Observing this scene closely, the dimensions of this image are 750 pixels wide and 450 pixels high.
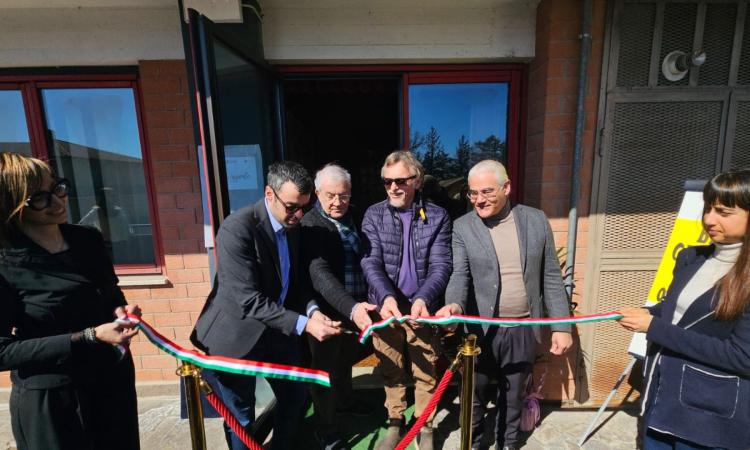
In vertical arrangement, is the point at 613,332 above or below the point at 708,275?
below

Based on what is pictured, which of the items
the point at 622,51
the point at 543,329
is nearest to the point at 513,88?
the point at 622,51

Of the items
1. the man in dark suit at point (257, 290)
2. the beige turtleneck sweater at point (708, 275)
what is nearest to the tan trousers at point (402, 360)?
the man in dark suit at point (257, 290)

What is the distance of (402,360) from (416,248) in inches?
33.0

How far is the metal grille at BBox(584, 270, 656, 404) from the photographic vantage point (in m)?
2.82

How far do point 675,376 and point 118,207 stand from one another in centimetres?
409

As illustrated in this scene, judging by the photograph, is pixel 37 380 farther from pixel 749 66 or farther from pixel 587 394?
pixel 749 66

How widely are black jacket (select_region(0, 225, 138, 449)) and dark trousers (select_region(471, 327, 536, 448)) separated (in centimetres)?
215

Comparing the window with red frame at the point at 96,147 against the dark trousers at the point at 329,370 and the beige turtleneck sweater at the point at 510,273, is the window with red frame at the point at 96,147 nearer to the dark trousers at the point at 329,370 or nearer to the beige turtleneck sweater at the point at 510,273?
the dark trousers at the point at 329,370

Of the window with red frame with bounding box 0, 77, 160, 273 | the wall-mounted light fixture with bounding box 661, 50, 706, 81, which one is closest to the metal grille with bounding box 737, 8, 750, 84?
the wall-mounted light fixture with bounding box 661, 50, 706, 81

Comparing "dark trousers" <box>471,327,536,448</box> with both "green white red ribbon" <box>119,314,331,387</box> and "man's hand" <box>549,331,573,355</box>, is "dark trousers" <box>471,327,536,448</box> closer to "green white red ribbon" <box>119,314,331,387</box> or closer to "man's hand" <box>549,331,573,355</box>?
"man's hand" <box>549,331,573,355</box>

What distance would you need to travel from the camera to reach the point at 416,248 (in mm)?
2338

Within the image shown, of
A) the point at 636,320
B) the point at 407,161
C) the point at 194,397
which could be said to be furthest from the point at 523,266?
the point at 194,397

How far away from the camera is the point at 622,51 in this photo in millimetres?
2578

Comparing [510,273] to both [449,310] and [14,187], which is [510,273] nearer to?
[449,310]
